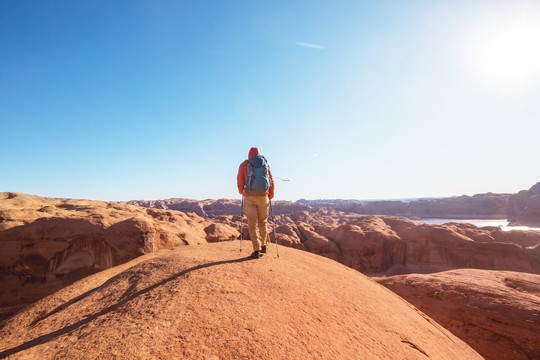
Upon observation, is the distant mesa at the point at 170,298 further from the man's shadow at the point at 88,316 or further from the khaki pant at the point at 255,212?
the khaki pant at the point at 255,212

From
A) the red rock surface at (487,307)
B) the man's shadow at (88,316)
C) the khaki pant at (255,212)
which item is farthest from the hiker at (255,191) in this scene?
the red rock surface at (487,307)

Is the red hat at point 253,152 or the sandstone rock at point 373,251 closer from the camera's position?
the red hat at point 253,152

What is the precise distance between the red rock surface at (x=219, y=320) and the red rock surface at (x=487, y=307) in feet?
16.6

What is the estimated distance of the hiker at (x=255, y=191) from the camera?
212 inches

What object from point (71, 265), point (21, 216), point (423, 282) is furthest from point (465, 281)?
point (21, 216)

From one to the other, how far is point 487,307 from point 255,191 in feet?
35.7

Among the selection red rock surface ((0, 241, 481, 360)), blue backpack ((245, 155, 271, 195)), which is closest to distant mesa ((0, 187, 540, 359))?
red rock surface ((0, 241, 481, 360))

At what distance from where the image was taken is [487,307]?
28.6 ft

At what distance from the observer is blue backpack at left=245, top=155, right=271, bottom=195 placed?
17.6 feet

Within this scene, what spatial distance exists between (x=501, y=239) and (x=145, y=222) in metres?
39.3

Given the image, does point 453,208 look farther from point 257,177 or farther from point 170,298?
point 170,298

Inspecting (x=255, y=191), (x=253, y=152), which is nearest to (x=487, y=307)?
(x=255, y=191)

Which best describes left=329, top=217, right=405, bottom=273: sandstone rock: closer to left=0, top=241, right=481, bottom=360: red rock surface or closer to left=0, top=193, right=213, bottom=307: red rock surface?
left=0, top=193, right=213, bottom=307: red rock surface

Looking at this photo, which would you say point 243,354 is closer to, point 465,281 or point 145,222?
point 145,222
